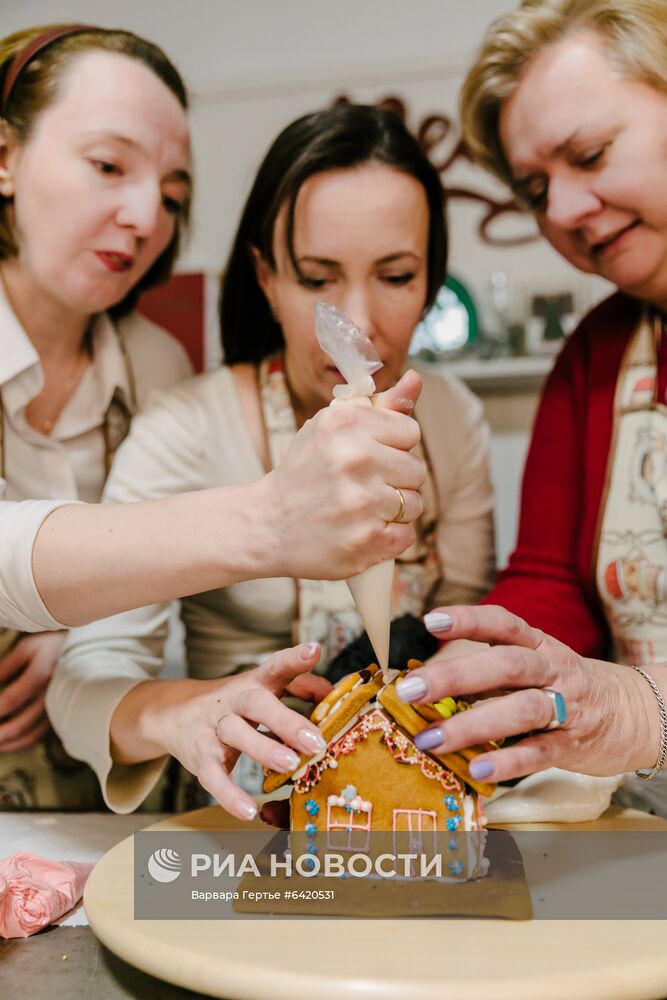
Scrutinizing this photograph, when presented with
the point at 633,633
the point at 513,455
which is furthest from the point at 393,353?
the point at 513,455

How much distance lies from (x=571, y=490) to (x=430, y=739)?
708mm

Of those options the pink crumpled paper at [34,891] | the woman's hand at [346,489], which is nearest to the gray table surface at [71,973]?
the pink crumpled paper at [34,891]

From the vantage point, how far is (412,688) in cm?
85

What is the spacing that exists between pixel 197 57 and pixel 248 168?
14.8 inches

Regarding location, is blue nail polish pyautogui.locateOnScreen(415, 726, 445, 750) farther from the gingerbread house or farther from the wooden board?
the wooden board

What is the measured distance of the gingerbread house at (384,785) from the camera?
2.93 ft

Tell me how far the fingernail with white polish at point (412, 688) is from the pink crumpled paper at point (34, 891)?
43 centimetres

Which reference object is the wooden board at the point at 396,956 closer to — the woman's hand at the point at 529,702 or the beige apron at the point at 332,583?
the woman's hand at the point at 529,702

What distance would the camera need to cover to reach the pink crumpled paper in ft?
2.97

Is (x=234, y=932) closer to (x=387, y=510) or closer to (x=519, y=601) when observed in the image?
(x=387, y=510)

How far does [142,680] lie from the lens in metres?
1.22

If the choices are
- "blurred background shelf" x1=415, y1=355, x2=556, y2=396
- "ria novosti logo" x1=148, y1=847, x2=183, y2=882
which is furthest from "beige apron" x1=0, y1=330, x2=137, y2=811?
"blurred background shelf" x1=415, y1=355, x2=556, y2=396

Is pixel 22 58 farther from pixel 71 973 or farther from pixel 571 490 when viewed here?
pixel 71 973

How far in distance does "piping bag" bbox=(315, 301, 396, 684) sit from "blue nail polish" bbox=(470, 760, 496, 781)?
148 millimetres
